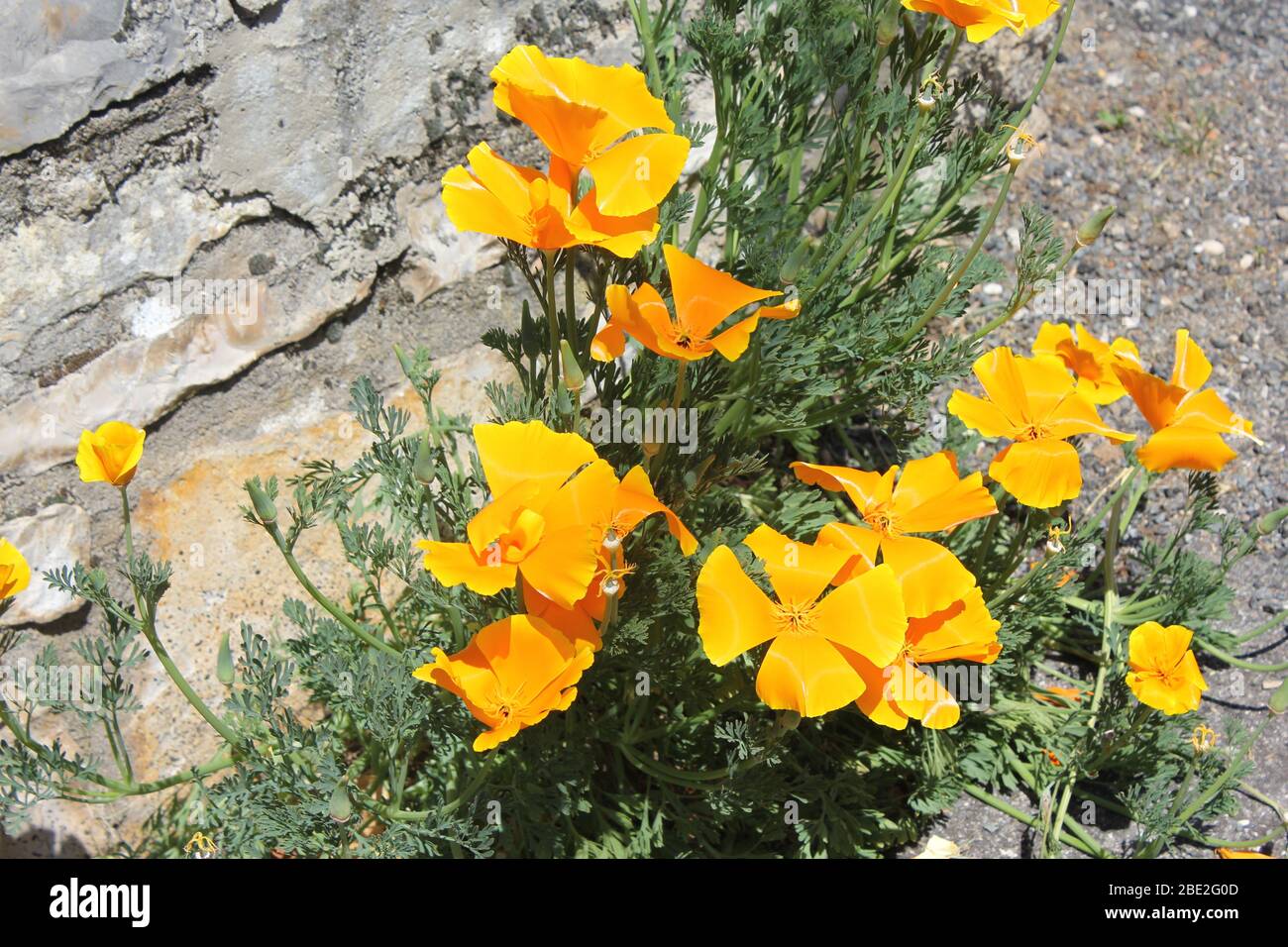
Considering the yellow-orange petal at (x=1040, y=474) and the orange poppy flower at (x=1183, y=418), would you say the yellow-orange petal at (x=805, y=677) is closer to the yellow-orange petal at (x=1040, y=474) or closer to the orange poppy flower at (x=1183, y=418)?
the yellow-orange petal at (x=1040, y=474)

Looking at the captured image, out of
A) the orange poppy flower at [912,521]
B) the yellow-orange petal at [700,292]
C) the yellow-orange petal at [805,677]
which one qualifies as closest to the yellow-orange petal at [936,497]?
the orange poppy flower at [912,521]

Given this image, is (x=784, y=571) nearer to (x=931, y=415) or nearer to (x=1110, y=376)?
(x=1110, y=376)

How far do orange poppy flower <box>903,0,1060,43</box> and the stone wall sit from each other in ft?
3.40

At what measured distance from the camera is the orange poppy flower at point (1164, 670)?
2.27 m

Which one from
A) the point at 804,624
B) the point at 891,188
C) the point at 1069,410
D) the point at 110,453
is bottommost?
the point at 804,624

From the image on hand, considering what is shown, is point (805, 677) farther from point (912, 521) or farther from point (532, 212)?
point (532, 212)

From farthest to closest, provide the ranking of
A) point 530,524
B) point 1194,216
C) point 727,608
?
1. point 1194,216
2. point 727,608
3. point 530,524

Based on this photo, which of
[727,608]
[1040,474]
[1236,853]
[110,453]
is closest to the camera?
[727,608]

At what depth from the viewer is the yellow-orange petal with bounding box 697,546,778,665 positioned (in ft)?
5.96

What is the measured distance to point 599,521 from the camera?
1.84m

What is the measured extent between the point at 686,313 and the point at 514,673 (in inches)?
24.6

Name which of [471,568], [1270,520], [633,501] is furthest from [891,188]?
[1270,520]
